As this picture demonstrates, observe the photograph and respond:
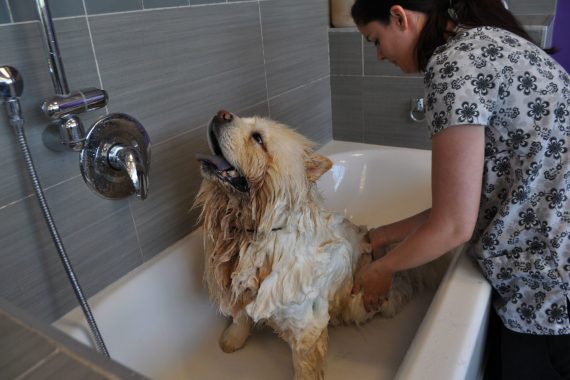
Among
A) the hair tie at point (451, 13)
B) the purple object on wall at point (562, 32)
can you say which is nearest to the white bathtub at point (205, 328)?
the hair tie at point (451, 13)

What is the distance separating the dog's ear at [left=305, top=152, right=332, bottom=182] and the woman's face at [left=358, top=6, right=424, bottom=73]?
0.33m

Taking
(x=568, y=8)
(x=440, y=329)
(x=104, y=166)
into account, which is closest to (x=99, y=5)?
(x=104, y=166)

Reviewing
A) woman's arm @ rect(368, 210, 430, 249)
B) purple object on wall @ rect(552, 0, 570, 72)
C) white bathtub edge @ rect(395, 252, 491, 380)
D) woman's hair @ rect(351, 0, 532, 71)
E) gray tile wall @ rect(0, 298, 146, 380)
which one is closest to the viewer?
gray tile wall @ rect(0, 298, 146, 380)

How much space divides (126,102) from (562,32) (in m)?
1.96

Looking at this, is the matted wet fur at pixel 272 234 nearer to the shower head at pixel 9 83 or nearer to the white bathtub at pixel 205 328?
the white bathtub at pixel 205 328

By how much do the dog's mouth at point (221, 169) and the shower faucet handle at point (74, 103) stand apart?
0.90 ft

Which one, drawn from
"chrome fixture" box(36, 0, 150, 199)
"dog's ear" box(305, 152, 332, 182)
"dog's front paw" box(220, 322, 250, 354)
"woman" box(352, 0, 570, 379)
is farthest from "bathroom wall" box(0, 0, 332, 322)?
"woman" box(352, 0, 570, 379)

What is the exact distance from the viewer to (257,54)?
1.84m

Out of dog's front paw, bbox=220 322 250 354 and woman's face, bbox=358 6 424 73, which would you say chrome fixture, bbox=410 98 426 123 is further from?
dog's front paw, bbox=220 322 250 354

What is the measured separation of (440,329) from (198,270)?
2.86ft

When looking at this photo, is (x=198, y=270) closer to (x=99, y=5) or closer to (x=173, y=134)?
(x=173, y=134)

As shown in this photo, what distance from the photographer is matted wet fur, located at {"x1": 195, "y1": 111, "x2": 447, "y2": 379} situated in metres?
1.22

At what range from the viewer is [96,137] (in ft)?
4.00

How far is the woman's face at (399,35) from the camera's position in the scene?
1.13 metres
